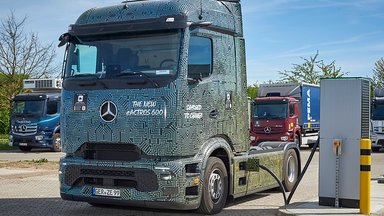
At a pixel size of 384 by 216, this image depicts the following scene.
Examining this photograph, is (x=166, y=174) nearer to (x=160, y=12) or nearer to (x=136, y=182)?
(x=136, y=182)

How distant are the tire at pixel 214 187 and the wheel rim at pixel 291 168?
3.21 meters

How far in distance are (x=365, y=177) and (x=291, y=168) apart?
11.9 feet

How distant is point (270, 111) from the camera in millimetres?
26109

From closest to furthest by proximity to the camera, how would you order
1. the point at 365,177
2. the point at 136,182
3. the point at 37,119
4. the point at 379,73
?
the point at 136,182 → the point at 365,177 → the point at 37,119 → the point at 379,73

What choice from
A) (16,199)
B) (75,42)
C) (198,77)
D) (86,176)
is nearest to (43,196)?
(16,199)

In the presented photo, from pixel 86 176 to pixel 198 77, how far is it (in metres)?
2.23

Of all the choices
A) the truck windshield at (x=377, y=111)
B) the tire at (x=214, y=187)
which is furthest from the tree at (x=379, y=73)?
the tire at (x=214, y=187)

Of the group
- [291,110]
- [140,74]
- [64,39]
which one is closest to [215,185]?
[140,74]

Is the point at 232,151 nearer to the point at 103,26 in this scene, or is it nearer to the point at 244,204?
the point at 244,204

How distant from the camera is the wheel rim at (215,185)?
867 cm

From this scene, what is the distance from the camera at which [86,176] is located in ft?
28.0

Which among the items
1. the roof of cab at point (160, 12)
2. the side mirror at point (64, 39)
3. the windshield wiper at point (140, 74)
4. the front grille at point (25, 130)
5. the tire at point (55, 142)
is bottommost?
the tire at point (55, 142)

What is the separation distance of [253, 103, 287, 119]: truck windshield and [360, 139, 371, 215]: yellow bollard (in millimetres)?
17234

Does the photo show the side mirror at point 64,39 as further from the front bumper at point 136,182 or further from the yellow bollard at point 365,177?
the yellow bollard at point 365,177
